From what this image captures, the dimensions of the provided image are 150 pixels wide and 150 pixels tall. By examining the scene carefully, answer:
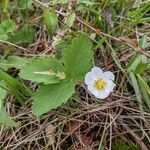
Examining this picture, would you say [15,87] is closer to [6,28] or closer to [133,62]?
[6,28]

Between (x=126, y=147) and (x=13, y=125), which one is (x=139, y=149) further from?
(x=13, y=125)

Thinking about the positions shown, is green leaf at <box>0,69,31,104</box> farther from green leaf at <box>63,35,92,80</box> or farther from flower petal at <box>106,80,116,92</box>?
flower petal at <box>106,80,116,92</box>

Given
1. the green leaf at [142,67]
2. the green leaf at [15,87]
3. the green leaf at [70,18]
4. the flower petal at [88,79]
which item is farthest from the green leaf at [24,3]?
the green leaf at [142,67]

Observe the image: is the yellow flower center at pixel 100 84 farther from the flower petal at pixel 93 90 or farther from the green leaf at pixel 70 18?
the green leaf at pixel 70 18

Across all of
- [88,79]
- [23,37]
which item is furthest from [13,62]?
[88,79]

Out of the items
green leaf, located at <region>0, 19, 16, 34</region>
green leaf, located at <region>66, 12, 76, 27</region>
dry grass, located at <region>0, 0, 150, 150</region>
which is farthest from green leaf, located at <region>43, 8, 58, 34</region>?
dry grass, located at <region>0, 0, 150, 150</region>
